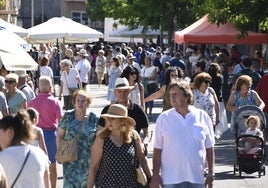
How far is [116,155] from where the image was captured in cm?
883

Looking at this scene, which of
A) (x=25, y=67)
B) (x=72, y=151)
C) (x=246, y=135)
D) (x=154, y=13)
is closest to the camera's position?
(x=72, y=151)

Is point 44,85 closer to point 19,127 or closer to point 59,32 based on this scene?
point 19,127

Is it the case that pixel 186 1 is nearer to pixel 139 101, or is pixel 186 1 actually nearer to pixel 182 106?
pixel 139 101

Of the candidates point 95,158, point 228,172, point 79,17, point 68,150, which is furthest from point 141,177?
point 79,17

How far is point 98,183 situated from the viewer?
29.2 ft

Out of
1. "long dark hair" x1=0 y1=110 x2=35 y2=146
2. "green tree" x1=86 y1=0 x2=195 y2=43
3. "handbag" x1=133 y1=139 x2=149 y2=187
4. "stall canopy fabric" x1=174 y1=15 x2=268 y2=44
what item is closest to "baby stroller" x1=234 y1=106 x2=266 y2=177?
"handbag" x1=133 y1=139 x2=149 y2=187

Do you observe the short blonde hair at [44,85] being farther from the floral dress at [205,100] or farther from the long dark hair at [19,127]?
the long dark hair at [19,127]

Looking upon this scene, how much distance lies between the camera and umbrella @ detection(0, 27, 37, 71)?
54.3ft

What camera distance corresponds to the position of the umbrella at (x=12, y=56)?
651 inches

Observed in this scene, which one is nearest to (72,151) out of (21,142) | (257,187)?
(21,142)

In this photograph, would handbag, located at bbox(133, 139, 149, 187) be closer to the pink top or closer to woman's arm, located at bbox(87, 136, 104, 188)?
woman's arm, located at bbox(87, 136, 104, 188)

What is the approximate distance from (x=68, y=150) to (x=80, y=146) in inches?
7.7

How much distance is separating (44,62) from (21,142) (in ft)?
61.8

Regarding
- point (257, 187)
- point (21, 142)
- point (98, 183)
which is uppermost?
point (21, 142)
